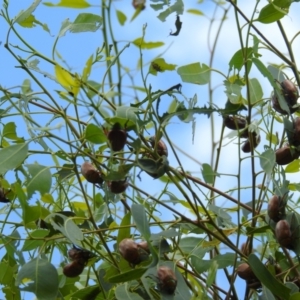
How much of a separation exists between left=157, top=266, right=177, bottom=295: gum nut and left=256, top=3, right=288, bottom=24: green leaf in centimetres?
23

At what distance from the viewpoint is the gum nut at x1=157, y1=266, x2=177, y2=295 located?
541 mm

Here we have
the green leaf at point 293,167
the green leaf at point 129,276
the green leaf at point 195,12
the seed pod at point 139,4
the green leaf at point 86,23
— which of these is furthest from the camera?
the green leaf at point 195,12

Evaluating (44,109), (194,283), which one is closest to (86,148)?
(44,109)

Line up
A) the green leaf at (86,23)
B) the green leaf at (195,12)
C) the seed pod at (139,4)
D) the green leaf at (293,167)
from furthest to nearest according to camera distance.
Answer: the green leaf at (195,12)
the seed pod at (139,4)
the green leaf at (293,167)
the green leaf at (86,23)

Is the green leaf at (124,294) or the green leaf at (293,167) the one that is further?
the green leaf at (293,167)

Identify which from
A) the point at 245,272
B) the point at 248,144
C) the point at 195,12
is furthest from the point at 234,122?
the point at 195,12

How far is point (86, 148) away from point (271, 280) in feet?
0.67

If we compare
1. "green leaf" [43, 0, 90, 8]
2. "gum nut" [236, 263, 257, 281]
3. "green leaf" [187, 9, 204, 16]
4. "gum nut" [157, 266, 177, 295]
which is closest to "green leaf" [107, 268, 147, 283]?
"gum nut" [157, 266, 177, 295]

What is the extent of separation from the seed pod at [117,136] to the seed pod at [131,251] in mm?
82

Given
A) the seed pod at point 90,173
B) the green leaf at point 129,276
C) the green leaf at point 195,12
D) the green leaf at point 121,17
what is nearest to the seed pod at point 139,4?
the green leaf at point 121,17

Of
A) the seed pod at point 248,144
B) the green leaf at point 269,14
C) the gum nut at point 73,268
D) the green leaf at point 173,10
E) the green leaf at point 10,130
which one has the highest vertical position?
the green leaf at point 10,130

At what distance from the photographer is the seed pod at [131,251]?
1.86 ft

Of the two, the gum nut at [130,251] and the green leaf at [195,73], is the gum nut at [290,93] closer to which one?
the green leaf at [195,73]

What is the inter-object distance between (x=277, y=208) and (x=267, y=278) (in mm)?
60
